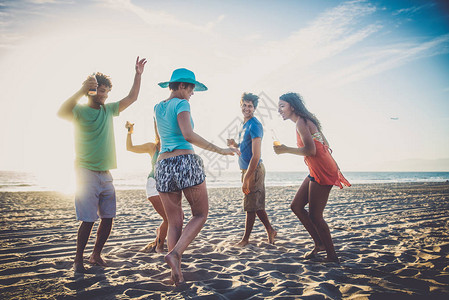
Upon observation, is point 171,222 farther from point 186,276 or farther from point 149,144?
point 149,144

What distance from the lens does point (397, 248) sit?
11.6 feet

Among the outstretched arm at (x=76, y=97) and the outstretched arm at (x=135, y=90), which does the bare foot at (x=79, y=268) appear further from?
the outstretched arm at (x=135, y=90)

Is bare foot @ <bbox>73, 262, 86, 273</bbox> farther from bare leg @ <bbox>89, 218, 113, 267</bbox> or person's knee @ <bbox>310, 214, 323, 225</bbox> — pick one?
person's knee @ <bbox>310, 214, 323, 225</bbox>

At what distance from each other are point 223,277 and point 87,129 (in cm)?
219

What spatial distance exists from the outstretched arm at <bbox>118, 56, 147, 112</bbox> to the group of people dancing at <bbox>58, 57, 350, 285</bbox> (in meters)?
0.01

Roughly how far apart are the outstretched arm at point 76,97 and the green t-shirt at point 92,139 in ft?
0.30

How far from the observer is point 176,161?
2.35 metres

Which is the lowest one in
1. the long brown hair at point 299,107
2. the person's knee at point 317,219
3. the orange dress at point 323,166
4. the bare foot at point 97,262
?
the bare foot at point 97,262

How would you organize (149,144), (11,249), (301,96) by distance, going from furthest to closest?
1. (149,144)
2. (11,249)
3. (301,96)

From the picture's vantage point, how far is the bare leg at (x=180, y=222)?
2283 millimetres

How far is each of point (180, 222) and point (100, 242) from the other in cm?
118

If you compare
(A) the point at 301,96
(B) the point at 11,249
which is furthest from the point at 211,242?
(B) the point at 11,249

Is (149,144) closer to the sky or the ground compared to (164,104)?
closer to the ground

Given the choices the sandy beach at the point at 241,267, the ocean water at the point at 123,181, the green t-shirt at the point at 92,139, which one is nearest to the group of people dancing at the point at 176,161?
the green t-shirt at the point at 92,139
